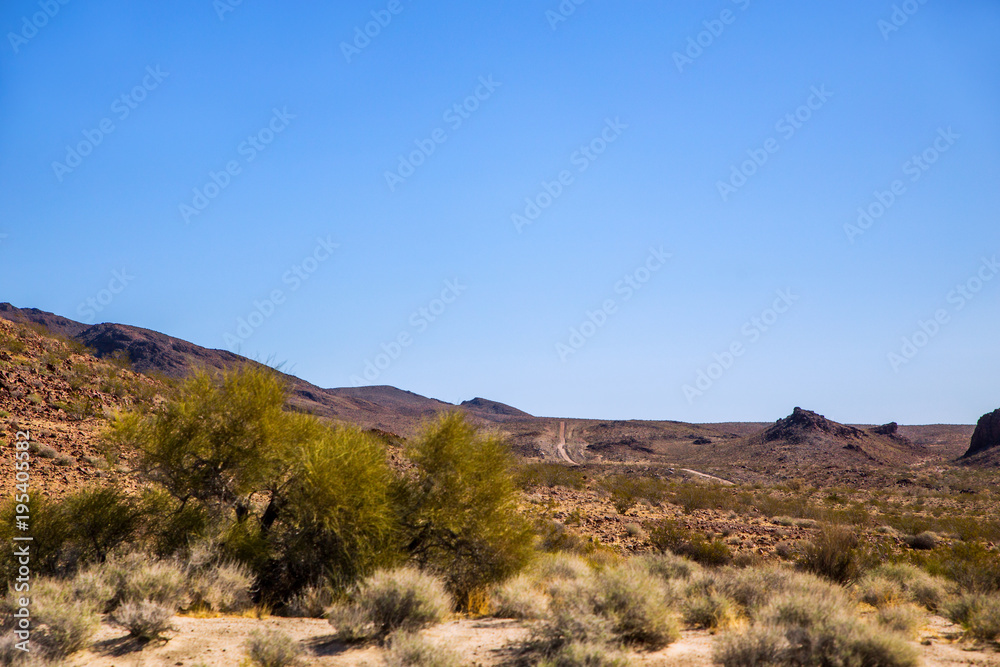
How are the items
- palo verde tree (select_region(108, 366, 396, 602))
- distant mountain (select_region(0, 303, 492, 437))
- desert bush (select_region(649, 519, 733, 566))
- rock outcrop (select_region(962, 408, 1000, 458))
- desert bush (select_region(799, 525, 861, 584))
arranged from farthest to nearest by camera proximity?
distant mountain (select_region(0, 303, 492, 437)) → rock outcrop (select_region(962, 408, 1000, 458)) → desert bush (select_region(649, 519, 733, 566)) → desert bush (select_region(799, 525, 861, 584)) → palo verde tree (select_region(108, 366, 396, 602))

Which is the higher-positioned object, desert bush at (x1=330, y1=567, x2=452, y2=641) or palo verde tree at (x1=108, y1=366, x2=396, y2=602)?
palo verde tree at (x1=108, y1=366, x2=396, y2=602)

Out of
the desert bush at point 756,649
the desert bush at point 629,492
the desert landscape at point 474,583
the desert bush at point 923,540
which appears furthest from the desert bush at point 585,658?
the desert bush at point 629,492

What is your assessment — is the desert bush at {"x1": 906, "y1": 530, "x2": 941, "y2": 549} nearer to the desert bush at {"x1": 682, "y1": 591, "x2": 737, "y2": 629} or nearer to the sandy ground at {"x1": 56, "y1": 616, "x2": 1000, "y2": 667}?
the sandy ground at {"x1": 56, "y1": 616, "x2": 1000, "y2": 667}

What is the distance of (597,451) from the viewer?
89.5 meters

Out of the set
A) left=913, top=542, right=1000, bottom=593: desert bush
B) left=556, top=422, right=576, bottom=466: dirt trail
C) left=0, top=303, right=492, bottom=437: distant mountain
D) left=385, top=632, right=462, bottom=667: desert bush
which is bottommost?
left=385, top=632, right=462, bottom=667: desert bush

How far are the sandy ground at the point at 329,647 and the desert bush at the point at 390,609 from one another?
0.29 m

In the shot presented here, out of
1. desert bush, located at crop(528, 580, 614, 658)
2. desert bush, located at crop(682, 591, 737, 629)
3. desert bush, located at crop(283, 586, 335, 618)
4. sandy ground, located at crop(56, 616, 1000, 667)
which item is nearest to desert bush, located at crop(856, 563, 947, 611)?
sandy ground, located at crop(56, 616, 1000, 667)

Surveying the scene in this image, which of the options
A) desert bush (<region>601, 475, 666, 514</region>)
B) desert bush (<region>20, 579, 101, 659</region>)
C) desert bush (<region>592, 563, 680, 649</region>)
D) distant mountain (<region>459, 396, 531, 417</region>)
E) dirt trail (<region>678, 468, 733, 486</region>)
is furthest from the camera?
distant mountain (<region>459, 396, 531, 417</region>)

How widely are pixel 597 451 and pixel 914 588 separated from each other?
243 feet

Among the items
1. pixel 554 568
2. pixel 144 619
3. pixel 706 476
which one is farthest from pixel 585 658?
pixel 706 476

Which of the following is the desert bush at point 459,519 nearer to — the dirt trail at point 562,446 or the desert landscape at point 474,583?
the desert landscape at point 474,583

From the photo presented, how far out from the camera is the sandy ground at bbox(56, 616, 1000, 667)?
9.27 meters

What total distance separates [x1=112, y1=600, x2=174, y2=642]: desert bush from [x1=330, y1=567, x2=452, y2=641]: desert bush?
8.60 feet

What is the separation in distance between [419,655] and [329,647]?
2065 millimetres
